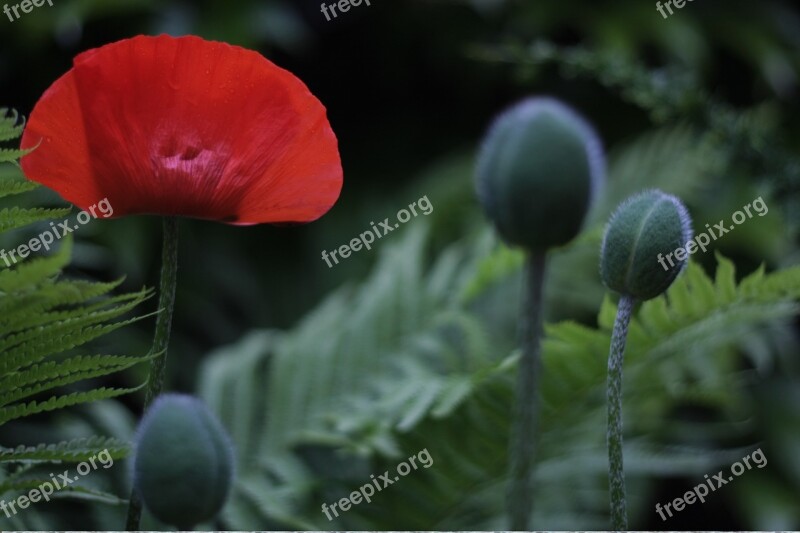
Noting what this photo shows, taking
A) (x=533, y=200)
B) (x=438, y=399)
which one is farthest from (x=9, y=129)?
(x=438, y=399)

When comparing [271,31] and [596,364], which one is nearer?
[596,364]

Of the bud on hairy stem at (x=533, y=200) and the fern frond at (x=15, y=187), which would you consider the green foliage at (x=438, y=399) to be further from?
the fern frond at (x=15, y=187)

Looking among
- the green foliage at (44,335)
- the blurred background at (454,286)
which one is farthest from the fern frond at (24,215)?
the blurred background at (454,286)

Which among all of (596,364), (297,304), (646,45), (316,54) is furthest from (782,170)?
(646,45)

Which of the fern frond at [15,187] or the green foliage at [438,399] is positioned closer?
the fern frond at [15,187]

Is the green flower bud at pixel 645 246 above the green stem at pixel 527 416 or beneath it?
above

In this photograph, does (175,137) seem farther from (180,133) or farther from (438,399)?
(438,399)

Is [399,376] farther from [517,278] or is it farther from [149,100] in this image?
[149,100]
